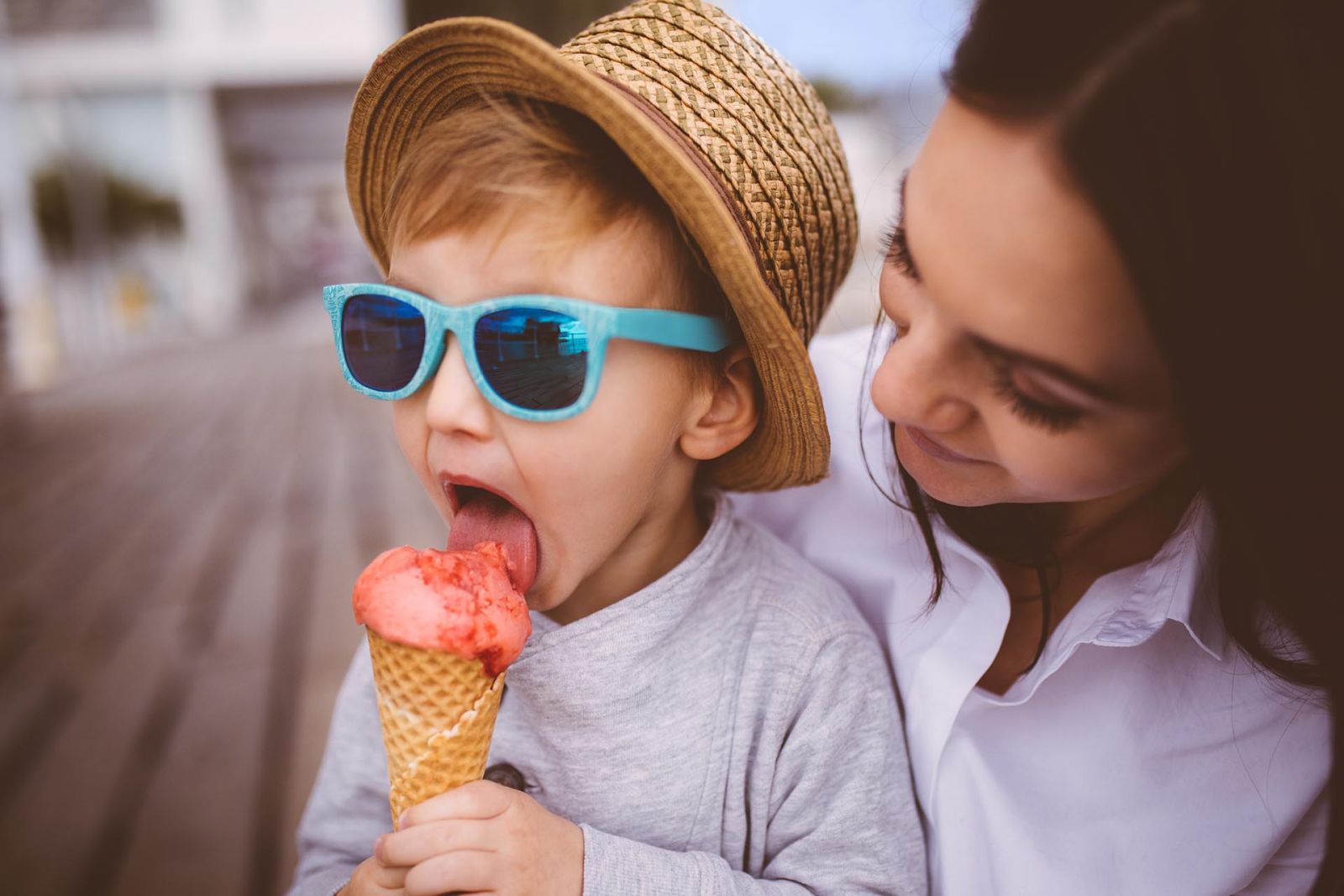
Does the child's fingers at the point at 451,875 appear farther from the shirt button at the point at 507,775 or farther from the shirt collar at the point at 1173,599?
the shirt collar at the point at 1173,599

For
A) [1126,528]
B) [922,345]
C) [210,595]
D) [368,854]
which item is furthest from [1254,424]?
[210,595]

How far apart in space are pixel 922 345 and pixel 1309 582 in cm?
49

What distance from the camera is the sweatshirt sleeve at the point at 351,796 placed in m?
1.43

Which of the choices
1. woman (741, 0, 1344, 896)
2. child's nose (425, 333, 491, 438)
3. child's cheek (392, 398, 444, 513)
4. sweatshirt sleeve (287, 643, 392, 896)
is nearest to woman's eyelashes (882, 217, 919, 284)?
woman (741, 0, 1344, 896)

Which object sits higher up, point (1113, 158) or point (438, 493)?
point (1113, 158)

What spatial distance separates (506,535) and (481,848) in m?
0.39

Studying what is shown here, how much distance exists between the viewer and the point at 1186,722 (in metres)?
1.18

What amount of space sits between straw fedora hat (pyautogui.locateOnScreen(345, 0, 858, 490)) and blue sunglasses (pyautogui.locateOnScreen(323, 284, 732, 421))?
0.45 ft

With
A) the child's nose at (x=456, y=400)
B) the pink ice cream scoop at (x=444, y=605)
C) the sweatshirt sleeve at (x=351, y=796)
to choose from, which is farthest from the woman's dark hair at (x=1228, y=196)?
the sweatshirt sleeve at (x=351, y=796)

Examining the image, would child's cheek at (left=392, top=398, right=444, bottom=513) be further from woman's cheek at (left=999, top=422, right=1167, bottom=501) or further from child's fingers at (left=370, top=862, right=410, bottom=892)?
woman's cheek at (left=999, top=422, right=1167, bottom=501)

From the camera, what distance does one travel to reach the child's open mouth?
1.19 meters

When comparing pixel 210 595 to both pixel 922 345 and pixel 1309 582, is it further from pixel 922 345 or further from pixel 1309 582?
pixel 1309 582

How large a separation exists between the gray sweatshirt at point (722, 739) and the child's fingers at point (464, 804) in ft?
0.51

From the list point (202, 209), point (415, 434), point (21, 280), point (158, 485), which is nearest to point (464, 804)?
point (415, 434)
